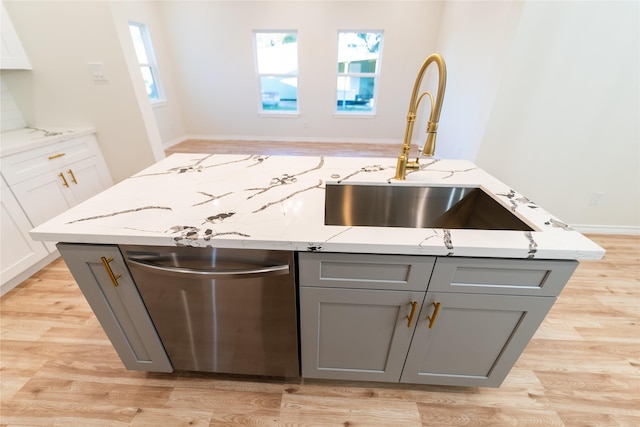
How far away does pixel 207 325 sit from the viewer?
3.57 feet

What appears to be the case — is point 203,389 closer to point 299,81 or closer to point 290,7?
point 299,81

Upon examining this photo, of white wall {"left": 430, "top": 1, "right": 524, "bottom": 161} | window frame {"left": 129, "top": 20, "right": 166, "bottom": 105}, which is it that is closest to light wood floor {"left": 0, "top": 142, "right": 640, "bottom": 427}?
white wall {"left": 430, "top": 1, "right": 524, "bottom": 161}

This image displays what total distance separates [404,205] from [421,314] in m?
0.54

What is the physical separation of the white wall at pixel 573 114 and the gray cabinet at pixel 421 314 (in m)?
1.90

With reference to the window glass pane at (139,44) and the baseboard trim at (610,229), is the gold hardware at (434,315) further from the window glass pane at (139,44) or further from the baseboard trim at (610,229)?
the window glass pane at (139,44)

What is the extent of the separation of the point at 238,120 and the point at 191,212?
5.34 metres

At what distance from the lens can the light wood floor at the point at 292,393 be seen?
1.20 meters

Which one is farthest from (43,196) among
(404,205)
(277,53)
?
(277,53)

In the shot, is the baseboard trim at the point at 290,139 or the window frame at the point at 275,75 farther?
the baseboard trim at the point at 290,139

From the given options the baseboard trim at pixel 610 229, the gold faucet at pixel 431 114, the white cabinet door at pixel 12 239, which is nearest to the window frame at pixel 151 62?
the white cabinet door at pixel 12 239

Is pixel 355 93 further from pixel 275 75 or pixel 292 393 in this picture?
pixel 292 393

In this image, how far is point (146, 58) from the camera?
486cm

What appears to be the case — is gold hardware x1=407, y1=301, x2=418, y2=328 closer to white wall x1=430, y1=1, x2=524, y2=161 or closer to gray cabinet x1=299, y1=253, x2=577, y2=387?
gray cabinet x1=299, y1=253, x2=577, y2=387

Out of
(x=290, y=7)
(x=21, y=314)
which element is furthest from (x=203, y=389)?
(x=290, y=7)
